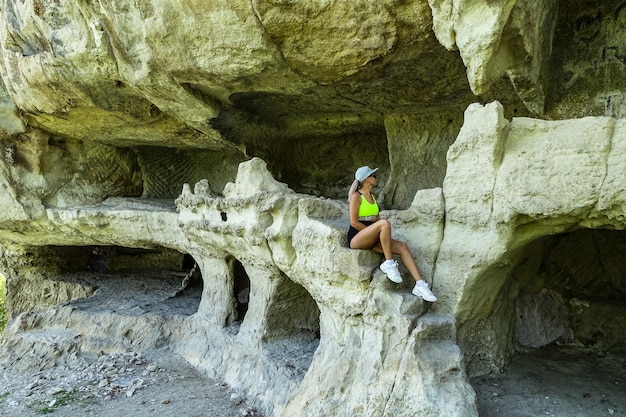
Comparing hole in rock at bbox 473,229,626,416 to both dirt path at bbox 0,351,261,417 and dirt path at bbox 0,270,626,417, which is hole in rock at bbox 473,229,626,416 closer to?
dirt path at bbox 0,270,626,417

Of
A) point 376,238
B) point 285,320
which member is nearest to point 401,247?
point 376,238

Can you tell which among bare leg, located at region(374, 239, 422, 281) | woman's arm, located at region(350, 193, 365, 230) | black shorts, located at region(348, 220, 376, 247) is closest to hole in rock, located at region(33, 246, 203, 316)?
black shorts, located at region(348, 220, 376, 247)

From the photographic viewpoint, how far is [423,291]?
2980mm

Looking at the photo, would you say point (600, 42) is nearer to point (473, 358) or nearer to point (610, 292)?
point (610, 292)

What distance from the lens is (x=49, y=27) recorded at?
471 centimetres

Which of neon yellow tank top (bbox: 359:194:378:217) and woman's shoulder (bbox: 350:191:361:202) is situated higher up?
woman's shoulder (bbox: 350:191:361:202)

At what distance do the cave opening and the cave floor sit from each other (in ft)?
12.2

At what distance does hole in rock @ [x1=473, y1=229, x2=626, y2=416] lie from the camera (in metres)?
3.54

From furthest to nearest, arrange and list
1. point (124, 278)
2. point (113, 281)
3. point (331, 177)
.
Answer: point (124, 278), point (113, 281), point (331, 177)

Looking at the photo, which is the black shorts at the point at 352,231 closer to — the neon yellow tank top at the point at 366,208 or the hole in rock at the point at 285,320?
the neon yellow tank top at the point at 366,208

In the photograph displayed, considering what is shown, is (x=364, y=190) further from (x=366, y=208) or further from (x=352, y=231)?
(x=352, y=231)

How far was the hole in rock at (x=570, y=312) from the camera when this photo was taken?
354cm

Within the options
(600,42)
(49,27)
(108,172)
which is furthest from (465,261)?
(108,172)

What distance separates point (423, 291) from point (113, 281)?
18.5ft
